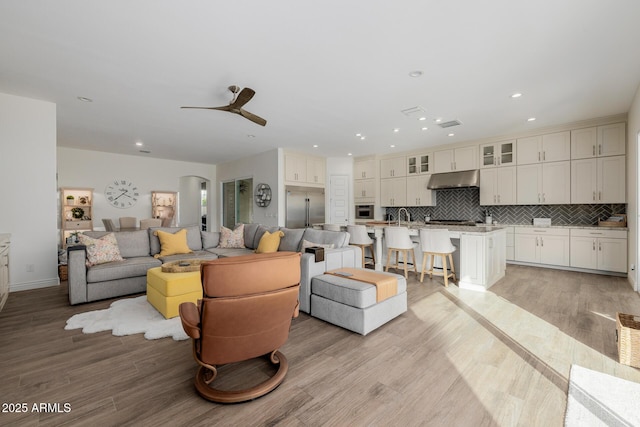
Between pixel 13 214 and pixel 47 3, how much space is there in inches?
132

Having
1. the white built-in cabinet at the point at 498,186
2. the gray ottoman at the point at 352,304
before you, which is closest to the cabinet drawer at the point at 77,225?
the gray ottoman at the point at 352,304

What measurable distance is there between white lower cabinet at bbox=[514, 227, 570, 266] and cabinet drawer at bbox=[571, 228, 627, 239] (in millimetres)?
127

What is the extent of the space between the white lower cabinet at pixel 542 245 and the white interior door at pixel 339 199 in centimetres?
424

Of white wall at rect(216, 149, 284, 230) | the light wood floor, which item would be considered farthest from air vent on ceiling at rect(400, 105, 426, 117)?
white wall at rect(216, 149, 284, 230)

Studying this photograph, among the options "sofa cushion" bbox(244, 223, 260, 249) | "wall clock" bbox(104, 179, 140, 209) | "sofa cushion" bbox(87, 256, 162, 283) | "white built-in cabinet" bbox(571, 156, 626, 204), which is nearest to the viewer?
"sofa cushion" bbox(87, 256, 162, 283)

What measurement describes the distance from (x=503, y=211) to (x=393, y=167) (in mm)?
2826

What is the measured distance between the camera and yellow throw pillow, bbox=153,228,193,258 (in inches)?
179

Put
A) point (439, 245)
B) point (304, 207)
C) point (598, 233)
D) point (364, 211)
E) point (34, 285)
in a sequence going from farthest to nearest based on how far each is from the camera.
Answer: point (364, 211) → point (304, 207) → point (598, 233) → point (439, 245) → point (34, 285)

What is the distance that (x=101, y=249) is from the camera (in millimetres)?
3852

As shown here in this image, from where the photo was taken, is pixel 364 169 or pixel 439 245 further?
pixel 364 169

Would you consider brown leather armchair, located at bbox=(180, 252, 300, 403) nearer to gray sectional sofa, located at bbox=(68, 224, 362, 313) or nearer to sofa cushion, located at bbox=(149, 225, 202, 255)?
gray sectional sofa, located at bbox=(68, 224, 362, 313)

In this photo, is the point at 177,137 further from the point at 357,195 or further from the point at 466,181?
the point at 466,181

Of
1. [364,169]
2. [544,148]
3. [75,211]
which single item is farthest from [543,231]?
[75,211]

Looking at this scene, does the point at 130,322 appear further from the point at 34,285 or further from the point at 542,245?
the point at 542,245
